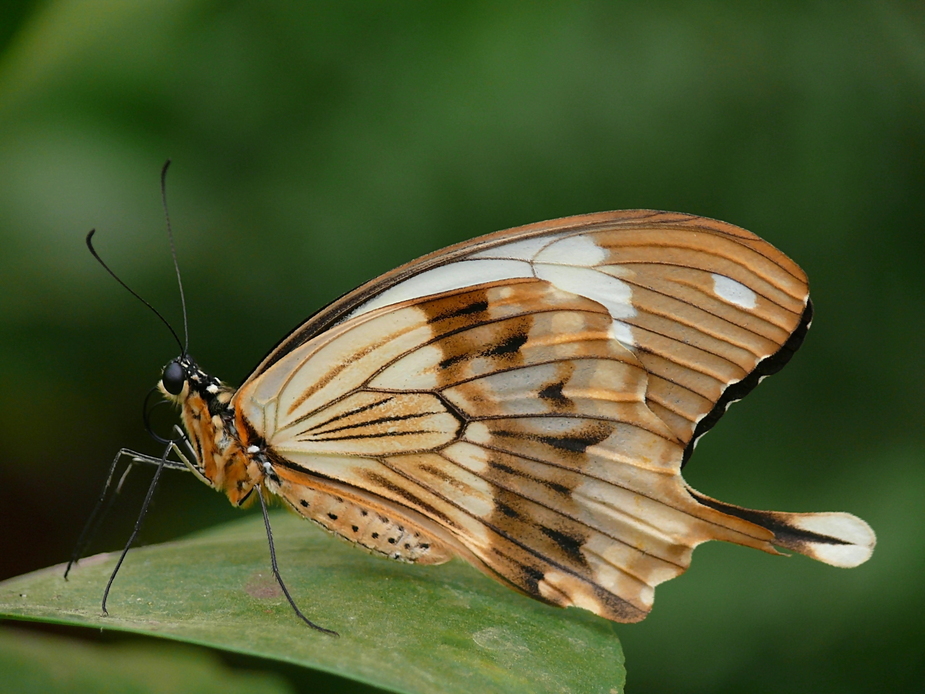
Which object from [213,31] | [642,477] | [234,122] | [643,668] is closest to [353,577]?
[642,477]

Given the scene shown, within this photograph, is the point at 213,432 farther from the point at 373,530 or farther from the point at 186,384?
the point at 373,530

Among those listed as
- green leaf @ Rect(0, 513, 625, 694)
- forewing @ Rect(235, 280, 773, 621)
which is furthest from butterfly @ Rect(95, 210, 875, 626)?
green leaf @ Rect(0, 513, 625, 694)

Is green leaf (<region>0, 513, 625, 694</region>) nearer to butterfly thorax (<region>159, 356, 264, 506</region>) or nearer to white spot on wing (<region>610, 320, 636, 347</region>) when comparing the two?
butterfly thorax (<region>159, 356, 264, 506</region>)

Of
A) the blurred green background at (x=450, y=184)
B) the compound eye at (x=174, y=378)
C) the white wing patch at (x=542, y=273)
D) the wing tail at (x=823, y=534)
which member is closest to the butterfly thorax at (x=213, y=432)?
the compound eye at (x=174, y=378)

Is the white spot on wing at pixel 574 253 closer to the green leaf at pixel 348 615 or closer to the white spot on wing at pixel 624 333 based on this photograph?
the white spot on wing at pixel 624 333

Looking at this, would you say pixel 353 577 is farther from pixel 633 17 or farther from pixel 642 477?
pixel 633 17
